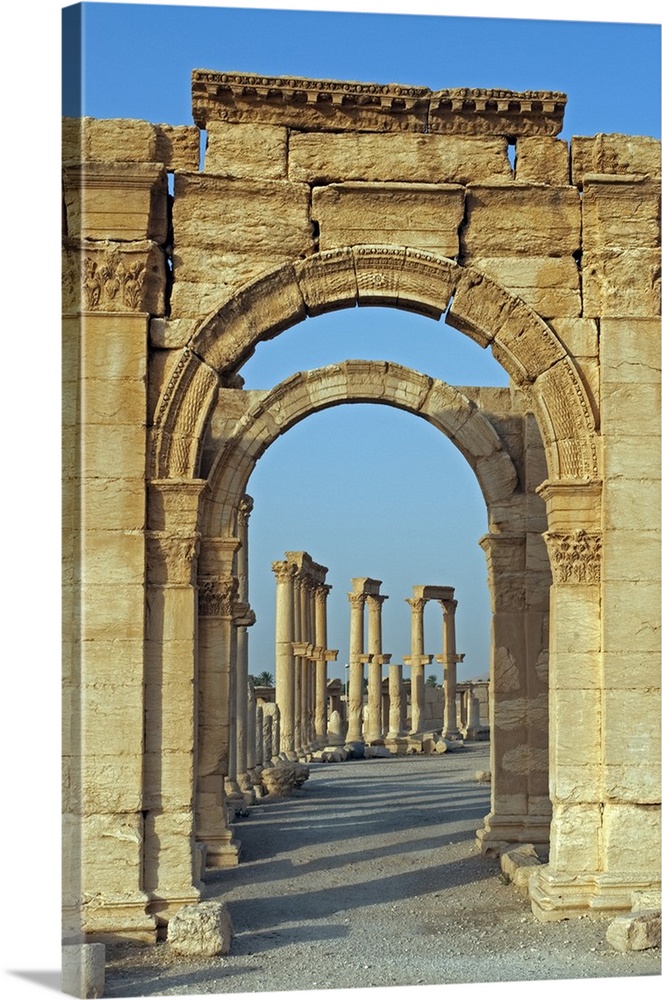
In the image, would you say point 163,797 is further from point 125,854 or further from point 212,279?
point 212,279

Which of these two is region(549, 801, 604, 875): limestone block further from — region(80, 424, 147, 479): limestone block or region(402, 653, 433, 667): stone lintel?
region(402, 653, 433, 667): stone lintel

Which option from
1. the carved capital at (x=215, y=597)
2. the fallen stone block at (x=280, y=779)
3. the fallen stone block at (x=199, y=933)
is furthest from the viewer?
the fallen stone block at (x=280, y=779)

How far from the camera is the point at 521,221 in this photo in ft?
41.1

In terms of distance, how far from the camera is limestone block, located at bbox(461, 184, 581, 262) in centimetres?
1252

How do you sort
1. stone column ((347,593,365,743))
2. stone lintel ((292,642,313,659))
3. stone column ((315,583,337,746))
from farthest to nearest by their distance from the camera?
stone column ((315,583,337,746)) < stone column ((347,593,365,743)) < stone lintel ((292,642,313,659))

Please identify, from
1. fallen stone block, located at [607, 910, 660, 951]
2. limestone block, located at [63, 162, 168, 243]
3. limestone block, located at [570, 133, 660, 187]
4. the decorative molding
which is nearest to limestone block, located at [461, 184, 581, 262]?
limestone block, located at [570, 133, 660, 187]

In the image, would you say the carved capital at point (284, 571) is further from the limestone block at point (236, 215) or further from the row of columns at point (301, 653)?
the limestone block at point (236, 215)

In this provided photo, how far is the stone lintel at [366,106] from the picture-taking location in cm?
1232

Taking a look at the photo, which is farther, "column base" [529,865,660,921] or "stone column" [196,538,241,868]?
"stone column" [196,538,241,868]

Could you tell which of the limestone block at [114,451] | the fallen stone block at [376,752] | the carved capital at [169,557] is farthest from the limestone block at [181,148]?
the fallen stone block at [376,752]

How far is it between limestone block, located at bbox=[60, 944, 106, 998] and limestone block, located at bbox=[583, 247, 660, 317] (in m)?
6.91

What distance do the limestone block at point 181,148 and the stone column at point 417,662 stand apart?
3252cm

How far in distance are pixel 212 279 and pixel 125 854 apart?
16.7 ft

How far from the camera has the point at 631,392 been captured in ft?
39.5
